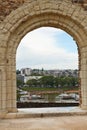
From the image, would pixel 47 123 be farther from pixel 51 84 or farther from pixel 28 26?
pixel 51 84

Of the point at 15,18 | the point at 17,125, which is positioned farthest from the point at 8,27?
the point at 17,125

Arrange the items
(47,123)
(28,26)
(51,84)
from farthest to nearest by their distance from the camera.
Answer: (51,84), (28,26), (47,123)

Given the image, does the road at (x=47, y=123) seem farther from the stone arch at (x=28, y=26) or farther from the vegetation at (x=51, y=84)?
the vegetation at (x=51, y=84)

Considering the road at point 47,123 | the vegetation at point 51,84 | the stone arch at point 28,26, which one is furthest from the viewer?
the vegetation at point 51,84

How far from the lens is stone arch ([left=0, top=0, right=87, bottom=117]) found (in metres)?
10.4

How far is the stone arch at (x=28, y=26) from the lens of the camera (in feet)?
34.3

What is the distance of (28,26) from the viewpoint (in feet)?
35.1

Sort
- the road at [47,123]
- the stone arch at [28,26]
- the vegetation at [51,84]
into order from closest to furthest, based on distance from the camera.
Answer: the road at [47,123] → the stone arch at [28,26] → the vegetation at [51,84]

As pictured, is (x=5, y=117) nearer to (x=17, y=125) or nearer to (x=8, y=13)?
(x=17, y=125)

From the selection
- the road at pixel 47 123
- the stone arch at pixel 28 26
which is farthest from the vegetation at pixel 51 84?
the road at pixel 47 123

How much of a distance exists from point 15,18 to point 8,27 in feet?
1.03

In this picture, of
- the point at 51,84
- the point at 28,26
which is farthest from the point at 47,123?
the point at 51,84

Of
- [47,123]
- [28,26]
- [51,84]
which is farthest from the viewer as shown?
[51,84]

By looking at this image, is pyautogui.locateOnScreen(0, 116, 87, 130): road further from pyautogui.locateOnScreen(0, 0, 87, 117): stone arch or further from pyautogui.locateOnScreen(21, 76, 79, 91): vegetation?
pyautogui.locateOnScreen(21, 76, 79, 91): vegetation
